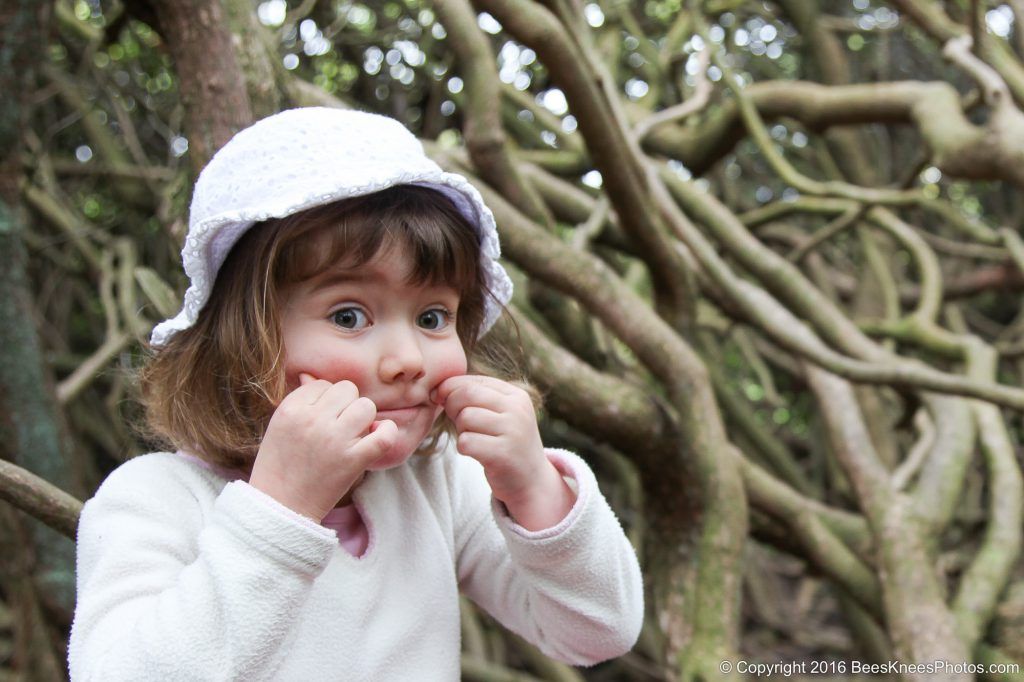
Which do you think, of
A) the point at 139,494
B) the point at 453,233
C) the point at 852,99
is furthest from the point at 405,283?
the point at 852,99

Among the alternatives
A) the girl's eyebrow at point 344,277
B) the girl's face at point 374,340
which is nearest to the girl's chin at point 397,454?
the girl's face at point 374,340

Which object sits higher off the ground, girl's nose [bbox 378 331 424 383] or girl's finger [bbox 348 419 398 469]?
girl's nose [bbox 378 331 424 383]

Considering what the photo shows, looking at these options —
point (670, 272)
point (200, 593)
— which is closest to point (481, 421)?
point (200, 593)

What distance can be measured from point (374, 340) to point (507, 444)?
12 cm

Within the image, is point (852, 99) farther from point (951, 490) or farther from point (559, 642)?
point (559, 642)

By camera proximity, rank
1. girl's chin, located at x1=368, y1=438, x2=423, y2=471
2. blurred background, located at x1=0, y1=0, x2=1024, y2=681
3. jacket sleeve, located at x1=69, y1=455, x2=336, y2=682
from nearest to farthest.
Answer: jacket sleeve, located at x1=69, y1=455, x2=336, y2=682 < girl's chin, located at x1=368, y1=438, x2=423, y2=471 < blurred background, located at x1=0, y1=0, x2=1024, y2=681

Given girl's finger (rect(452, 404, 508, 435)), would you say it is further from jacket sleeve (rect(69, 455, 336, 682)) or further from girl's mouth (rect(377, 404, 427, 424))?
jacket sleeve (rect(69, 455, 336, 682))

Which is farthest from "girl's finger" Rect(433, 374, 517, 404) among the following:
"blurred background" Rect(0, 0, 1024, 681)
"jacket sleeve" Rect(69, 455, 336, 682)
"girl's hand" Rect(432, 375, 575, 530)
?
"blurred background" Rect(0, 0, 1024, 681)

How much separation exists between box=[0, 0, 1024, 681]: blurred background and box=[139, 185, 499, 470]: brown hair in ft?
0.36

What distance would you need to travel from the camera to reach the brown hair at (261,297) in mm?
697

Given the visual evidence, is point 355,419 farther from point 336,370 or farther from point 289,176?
point 289,176

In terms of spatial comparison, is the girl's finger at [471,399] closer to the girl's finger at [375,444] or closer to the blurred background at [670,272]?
the girl's finger at [375,444]

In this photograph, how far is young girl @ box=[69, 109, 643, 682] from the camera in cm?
62

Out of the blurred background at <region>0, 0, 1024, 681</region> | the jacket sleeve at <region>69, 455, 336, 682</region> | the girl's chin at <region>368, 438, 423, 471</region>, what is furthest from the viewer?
the blurred background at <region>0, 0, 1024, 681</region>
